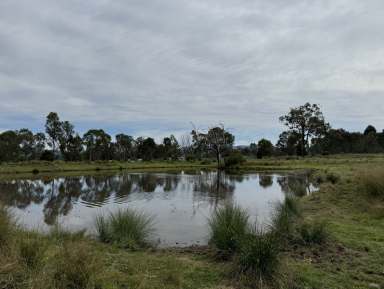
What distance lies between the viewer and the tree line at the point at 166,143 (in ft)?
225

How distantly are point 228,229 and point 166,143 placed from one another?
8213cm

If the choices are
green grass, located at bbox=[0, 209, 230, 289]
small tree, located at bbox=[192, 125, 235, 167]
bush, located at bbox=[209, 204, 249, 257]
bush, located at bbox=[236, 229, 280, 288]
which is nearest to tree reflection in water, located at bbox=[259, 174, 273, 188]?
bush, located at bbox=[209, 204, 249, 257]

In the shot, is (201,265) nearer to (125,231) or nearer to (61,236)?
(125,231)

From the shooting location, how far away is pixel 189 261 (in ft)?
19.7

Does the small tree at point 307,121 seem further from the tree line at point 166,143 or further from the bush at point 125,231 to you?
the bush at point 125,231

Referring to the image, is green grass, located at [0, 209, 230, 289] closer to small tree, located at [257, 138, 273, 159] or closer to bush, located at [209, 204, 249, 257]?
bush, located at [209, 204, 249, 257]

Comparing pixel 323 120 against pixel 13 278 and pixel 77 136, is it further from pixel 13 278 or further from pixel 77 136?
pixel 13 278

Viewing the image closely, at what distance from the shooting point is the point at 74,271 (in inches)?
149

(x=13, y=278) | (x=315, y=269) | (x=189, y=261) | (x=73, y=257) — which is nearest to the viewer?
(x=13, y=278)

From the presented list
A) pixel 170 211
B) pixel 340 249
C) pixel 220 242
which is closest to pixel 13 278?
pixel 220 242

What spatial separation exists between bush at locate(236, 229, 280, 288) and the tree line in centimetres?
5102

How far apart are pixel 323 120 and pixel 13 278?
81.0m

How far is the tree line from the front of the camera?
225 feet

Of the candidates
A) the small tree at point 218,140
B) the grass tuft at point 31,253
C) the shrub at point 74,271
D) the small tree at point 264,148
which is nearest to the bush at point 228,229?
the shrub at point 74,271
